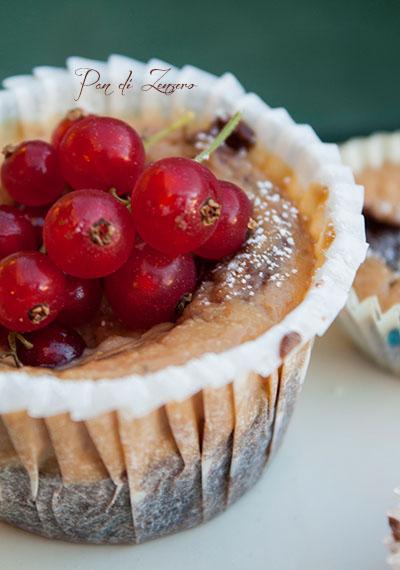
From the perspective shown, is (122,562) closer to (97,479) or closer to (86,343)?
(97,479)

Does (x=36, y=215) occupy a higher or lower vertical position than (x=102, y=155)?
lower

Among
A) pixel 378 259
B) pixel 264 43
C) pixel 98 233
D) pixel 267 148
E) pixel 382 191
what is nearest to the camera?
pixel 98 233

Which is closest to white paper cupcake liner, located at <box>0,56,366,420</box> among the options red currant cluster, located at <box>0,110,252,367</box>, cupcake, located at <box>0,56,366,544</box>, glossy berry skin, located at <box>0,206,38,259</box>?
cupcake, located at <box>0,56,366,544</box>

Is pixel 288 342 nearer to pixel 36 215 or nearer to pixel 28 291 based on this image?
pixel 28 291

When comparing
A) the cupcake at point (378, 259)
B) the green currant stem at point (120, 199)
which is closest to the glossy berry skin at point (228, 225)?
the green currant stem at point (120, 199)

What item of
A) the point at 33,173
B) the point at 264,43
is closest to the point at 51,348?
the point at 33,173

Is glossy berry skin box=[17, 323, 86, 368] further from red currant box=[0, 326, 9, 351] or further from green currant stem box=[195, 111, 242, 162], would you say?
green currant stem box=[195, 111, 242, 162]

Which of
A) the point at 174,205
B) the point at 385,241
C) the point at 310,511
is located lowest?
the point at 310,511
